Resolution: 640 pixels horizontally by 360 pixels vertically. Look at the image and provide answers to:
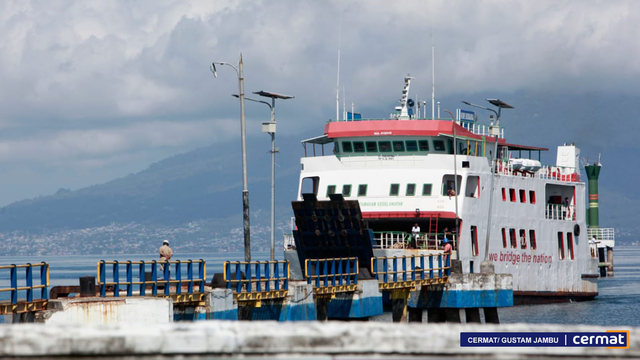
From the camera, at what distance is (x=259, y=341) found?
844 centimetres

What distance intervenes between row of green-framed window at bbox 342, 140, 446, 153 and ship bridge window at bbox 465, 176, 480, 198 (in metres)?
1.96

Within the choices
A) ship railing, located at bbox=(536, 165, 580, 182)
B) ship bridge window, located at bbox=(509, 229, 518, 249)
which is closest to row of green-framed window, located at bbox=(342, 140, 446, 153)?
ship bridge window, located at bbox=(509, 229, 518, 249)

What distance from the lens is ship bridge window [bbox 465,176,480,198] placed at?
48000 millimetres

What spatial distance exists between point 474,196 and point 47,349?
4089 centimetres

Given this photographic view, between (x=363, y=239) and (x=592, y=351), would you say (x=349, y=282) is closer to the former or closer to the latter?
(x=363, y=239)

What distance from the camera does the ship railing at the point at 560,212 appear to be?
55.1 meters

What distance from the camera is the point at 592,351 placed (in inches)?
348

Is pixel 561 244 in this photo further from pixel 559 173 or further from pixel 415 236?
pixel 415 236

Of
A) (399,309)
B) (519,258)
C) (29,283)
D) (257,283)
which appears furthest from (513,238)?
(29,283)

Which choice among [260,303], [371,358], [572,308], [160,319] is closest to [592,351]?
[371,358]

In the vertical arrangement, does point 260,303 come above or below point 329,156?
below

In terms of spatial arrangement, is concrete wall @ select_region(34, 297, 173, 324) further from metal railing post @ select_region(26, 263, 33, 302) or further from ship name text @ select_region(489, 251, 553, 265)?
ship name text @ select_region(489, 251, 553, 265)

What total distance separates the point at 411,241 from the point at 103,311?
86.8ft

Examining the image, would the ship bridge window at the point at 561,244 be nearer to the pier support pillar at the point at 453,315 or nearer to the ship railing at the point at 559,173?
the ship railing at the point at 559,173
